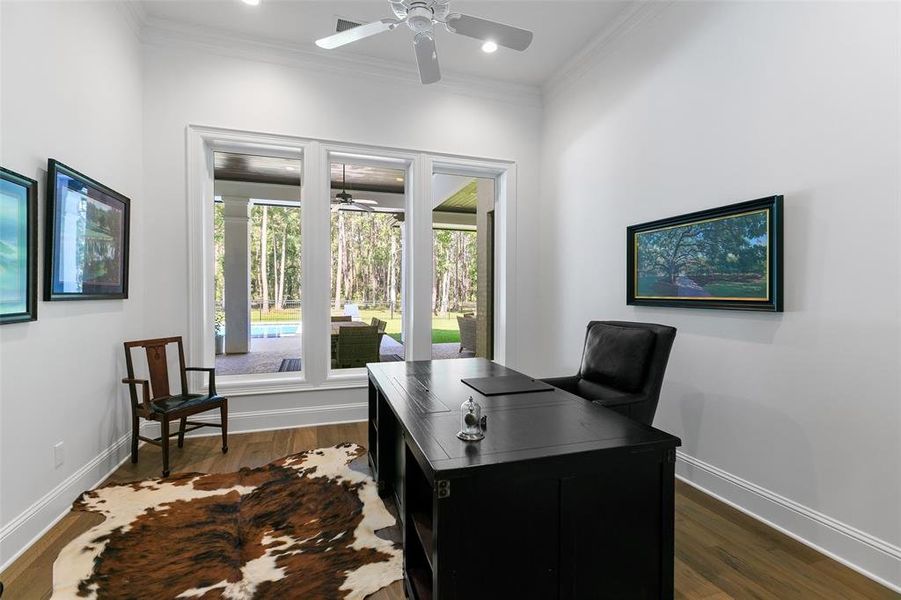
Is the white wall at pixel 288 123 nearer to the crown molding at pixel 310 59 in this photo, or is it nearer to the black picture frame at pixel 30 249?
the crown molding at pixel 310 59

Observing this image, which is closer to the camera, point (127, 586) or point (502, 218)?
point (127, 586)

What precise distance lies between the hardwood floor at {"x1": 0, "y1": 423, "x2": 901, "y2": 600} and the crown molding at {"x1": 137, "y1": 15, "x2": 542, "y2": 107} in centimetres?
341

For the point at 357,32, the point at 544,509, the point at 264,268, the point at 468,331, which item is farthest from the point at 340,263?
the point at 544,509

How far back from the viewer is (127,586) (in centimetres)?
174

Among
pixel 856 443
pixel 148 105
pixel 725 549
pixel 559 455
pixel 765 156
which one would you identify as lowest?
pixel 725 549

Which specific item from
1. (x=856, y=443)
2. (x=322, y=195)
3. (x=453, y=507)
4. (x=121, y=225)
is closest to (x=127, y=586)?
(x=453, y=507)

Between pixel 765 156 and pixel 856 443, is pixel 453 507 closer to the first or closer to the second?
pixel 856 443

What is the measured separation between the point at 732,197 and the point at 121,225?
4.10 m

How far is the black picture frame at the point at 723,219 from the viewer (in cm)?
219

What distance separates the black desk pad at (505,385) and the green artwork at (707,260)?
4.13 feet

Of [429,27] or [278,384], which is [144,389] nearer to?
[278,384]

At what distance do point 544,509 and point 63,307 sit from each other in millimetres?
2755

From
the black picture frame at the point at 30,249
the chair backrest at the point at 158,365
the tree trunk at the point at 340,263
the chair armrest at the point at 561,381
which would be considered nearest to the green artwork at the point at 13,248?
the black picture frame at the point at 30,249

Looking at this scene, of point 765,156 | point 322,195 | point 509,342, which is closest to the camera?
point 765,156
